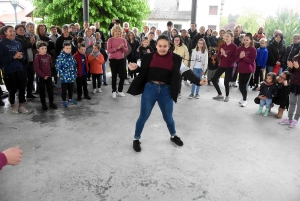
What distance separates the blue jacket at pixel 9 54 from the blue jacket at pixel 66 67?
787mm

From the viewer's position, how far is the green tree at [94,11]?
1600 centimetres

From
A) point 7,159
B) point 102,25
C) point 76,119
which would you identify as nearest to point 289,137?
point 76,119

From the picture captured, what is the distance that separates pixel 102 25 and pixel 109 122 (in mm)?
13936

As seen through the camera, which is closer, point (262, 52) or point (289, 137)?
point (289, 137)

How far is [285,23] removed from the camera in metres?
14.1

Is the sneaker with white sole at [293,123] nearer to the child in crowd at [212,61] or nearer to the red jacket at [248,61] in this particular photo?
the red jacket at [248,61]

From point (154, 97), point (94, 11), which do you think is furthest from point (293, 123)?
point (94, 11)

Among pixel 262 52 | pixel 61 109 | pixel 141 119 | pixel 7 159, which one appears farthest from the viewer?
pixel 262 52

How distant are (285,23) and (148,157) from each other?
1415cm

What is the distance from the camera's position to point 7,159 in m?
1.56

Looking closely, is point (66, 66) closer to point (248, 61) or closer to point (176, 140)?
point (176, 140)

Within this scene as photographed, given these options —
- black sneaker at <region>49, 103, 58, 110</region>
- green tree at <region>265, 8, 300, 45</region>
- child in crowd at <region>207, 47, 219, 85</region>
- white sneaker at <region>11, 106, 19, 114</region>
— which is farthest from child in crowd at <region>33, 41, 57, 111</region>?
green tree at <region>265, 8, 300, 45</region>

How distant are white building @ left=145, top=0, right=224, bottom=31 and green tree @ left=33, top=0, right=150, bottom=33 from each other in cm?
1201

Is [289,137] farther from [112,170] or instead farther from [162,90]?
[112,170]
